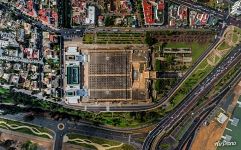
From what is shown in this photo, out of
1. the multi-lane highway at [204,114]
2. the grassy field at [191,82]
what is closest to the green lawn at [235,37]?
the multi-lane highway at [204,114]

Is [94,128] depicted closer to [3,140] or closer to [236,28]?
[3,140]

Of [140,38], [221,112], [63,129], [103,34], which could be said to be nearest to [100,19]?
[103,34]

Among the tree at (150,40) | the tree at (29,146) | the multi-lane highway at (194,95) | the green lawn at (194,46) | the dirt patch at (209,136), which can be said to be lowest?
the tree at (29,146)

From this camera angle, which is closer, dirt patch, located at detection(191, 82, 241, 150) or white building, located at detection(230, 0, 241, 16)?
dirt patch, located at detection(191, 82, 241, 150)

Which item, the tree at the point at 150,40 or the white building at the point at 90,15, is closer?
the tree at the point at 150,40

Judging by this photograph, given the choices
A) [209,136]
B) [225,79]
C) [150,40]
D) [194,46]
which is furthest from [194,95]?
[150,40]

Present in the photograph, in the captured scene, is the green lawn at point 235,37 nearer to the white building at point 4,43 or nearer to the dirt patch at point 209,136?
the dirt patch at point 209,136

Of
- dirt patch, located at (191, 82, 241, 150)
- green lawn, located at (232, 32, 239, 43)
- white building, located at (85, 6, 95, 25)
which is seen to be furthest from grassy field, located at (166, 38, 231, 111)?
white building, located at (85, 6, 95, 25)

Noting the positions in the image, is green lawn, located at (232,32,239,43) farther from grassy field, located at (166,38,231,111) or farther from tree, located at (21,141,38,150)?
tree, located at (21,141,38,150)
